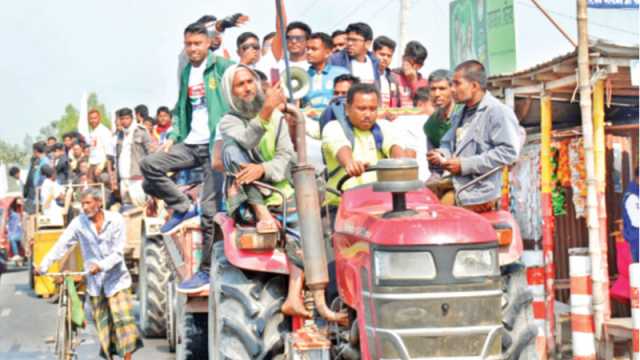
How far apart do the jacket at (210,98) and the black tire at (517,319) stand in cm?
390

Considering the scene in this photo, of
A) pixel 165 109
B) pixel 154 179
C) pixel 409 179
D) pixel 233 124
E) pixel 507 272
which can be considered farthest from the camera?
pixel 165 109

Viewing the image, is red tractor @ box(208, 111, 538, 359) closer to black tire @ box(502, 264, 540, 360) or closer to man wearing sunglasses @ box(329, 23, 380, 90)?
black tire @ box(502, 264, 540, 360)

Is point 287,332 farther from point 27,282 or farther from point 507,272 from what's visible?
point 27,282

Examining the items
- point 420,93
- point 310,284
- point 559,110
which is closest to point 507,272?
point 310,284

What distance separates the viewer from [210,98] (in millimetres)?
10508

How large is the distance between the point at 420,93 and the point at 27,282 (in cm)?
1380

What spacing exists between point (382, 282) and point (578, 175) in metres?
8.33

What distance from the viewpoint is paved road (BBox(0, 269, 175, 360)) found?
13.2 m

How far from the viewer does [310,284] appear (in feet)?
21.9

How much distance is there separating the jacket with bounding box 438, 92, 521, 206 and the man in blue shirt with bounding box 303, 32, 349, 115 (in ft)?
9.94

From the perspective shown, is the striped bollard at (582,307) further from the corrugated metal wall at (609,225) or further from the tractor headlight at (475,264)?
the tractor headlight at (475,264)

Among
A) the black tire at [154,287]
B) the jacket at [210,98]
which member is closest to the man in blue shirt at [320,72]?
the jacket at [210,98]

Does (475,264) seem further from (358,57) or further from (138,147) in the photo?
(138,147)

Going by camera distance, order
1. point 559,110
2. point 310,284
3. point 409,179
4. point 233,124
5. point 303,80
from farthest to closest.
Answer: point 559,110, point 303,80, point 233,124, point 310,284, point 409,179
